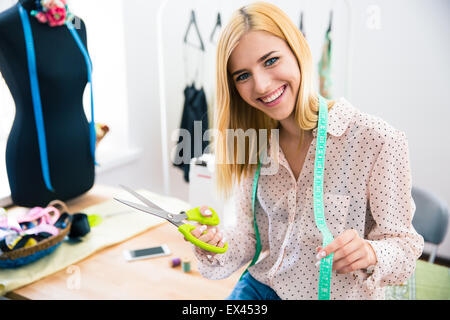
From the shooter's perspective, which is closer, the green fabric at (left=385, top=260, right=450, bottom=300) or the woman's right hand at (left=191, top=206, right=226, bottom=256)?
the woman's right hand at (left=191, top=206, right=226, bottom=256)

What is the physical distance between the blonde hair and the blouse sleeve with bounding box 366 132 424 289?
0.09 m

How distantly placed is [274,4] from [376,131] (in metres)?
0.18

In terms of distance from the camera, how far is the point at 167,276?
0.72 metres

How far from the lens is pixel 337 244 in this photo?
1.26 feet

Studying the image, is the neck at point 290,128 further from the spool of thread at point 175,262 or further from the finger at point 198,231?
the spool of thread at point 175,262

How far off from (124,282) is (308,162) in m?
0.42

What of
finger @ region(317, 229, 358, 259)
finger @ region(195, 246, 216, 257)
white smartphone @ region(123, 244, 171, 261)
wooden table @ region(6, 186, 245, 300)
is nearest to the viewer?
finger @ region(317, 229, 358, 259)

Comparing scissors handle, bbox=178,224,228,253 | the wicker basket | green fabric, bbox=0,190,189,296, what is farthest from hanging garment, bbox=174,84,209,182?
the wicker basket

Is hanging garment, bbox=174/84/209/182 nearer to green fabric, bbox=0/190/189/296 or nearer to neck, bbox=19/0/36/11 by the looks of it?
green fabric, bbox=0/190/189/296

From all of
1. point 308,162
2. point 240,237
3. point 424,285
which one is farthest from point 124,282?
point 424,285

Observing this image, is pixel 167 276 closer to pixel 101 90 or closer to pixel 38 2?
pixel 101 90

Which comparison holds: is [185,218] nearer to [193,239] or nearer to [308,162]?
[193,239]

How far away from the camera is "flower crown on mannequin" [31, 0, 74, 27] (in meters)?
0.51

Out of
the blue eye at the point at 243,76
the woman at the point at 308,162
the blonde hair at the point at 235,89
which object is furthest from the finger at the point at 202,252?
the blue eye at the point at 243,76
